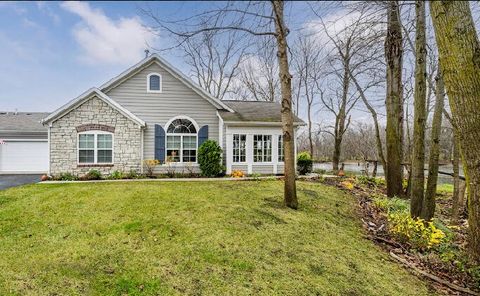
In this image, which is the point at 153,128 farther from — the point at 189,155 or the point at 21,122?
the point at 21,122

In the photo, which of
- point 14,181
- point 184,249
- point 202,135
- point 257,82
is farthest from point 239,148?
point 257,82

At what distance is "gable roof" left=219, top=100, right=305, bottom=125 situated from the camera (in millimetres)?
13913

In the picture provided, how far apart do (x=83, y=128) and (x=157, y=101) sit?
332cm

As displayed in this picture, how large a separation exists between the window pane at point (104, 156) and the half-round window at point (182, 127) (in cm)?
276

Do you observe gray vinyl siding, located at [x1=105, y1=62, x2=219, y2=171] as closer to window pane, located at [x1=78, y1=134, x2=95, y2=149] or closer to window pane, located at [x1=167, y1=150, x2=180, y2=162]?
window pane, located at [x1=167, y1=150, x2=180, y2=162]

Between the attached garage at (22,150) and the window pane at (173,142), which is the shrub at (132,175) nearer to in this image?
the window pane at (173,142)

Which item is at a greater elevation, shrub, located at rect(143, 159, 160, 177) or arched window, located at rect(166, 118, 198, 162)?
arched window, located at rect(166, 118, 198, 162)

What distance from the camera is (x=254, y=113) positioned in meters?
15.2

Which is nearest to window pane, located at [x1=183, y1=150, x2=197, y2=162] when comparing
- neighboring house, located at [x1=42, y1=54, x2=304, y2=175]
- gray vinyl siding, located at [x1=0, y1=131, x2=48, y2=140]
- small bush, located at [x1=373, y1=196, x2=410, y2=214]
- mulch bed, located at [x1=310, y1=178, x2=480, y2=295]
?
neighboring house, located at [x1=42, y1=54, x2=304, y2=175]

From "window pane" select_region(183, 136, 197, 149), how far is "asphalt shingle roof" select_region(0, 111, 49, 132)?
1071 cm

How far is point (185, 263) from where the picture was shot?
4527 mm

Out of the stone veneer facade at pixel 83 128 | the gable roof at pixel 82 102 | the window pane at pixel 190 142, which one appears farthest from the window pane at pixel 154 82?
the window pane at pixel 190 142

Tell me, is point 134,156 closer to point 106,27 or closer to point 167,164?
point 167,164

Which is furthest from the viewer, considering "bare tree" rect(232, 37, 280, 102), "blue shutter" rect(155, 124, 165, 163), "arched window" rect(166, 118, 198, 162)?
"bare tree" rect(232, 37, 280, 102)
